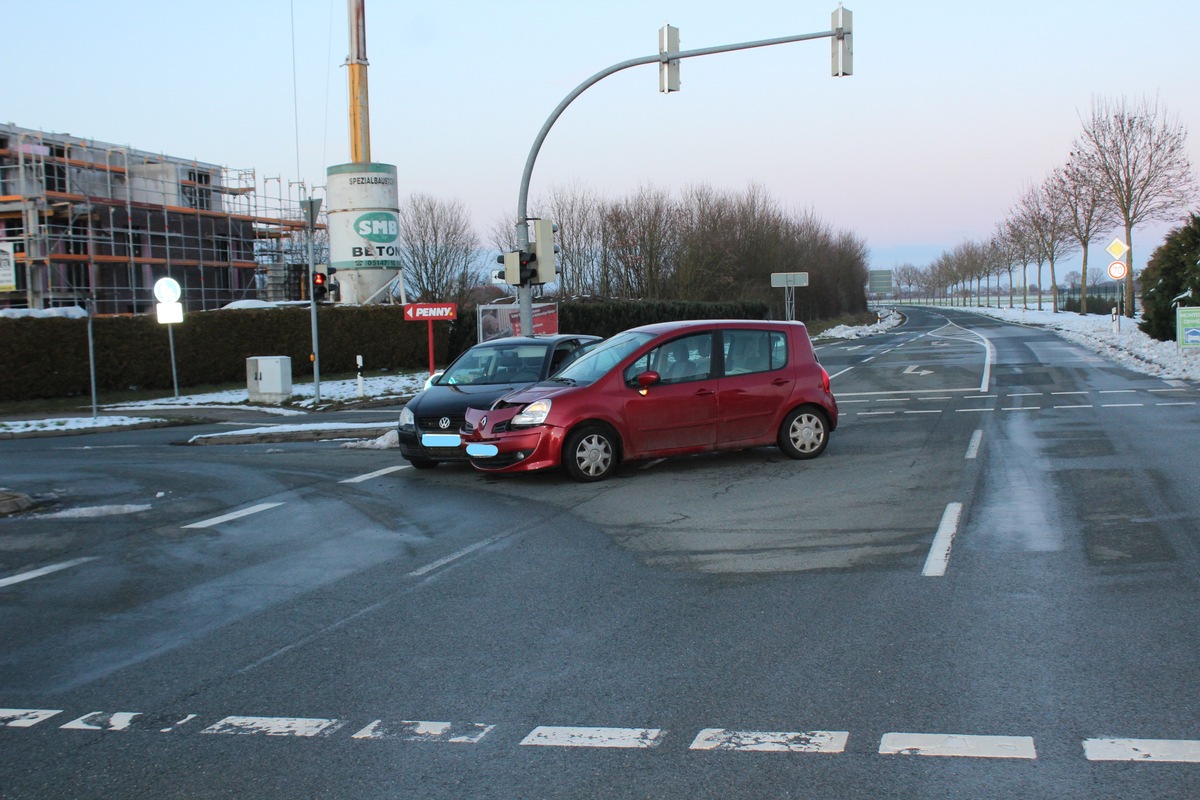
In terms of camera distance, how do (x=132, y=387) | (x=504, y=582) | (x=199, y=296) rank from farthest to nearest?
(x=199, y=296) < (x=132, y=387) < (x=504, y=582)

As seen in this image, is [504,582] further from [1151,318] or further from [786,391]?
[1151,318]

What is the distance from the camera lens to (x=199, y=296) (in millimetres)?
50500

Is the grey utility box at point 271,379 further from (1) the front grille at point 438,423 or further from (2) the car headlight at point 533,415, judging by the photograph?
(2) the car headlight at point 533,415

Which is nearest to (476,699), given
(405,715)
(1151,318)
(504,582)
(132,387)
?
(405,715)

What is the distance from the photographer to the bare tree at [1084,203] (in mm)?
55422

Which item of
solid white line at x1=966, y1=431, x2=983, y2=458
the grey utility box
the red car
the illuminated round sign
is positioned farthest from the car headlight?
the grey utility box

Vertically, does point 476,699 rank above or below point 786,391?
below

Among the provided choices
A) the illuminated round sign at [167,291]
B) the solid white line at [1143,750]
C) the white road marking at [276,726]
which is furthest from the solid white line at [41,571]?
the illuminated round sign at [167,291]

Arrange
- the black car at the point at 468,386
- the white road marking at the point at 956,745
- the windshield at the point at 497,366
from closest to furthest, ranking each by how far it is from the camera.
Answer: the white road marking at the point at 956,745
the black car at the point at 468,386
the windshield at the point at 497,366

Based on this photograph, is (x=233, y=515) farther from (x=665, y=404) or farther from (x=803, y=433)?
(x=803, y=433)

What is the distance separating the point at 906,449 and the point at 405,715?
31.2 ft

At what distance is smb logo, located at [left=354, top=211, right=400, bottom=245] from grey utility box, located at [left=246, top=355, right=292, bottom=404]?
15.5 meters

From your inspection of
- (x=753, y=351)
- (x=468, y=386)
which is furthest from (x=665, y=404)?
(x=468, y=386)

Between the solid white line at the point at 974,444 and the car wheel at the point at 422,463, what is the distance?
6184mm
